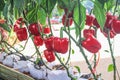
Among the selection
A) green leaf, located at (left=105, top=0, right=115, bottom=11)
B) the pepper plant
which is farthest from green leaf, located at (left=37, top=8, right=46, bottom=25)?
green leaf, located at (left=105, top=0, right=115, bottom=11)

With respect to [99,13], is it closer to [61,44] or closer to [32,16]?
[61,44]

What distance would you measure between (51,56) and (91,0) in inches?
9.4

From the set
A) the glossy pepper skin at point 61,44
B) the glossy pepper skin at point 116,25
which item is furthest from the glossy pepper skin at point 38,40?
the glossy pepper skin at point 116,25

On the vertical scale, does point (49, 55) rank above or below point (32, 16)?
below

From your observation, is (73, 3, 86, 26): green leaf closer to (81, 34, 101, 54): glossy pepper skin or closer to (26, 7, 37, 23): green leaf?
(81, 34, 101, 54): glossy pepper skin

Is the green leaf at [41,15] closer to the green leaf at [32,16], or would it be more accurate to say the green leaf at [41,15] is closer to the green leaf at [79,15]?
the green leaf at [32,16]

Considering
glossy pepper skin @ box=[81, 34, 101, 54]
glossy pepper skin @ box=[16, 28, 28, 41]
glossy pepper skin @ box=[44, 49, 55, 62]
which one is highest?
glossy pepper skin @ box=[81, 34, 101, 54]

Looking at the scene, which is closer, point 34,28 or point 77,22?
point 77,22

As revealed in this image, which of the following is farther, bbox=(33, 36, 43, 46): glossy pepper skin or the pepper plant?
bbox=(33, 36, 43, 46): glossy pepper skin

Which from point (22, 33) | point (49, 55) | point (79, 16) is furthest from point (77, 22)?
point (22, 33)

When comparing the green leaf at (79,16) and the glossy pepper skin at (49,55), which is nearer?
the green leaf at (79,16)

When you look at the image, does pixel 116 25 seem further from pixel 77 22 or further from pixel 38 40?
pixel 38 40

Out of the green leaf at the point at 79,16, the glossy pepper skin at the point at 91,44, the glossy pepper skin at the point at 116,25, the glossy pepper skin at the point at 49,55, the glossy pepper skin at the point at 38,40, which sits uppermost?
the green leaf at the point at 79,16

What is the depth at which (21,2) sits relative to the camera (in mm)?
669
